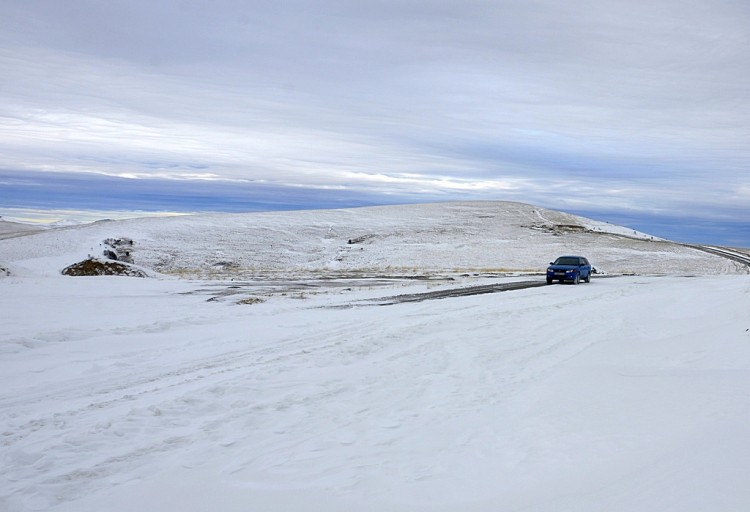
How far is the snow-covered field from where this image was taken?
5809mm

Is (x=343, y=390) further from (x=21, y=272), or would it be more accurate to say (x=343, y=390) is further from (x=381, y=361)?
(x=21, y=272)

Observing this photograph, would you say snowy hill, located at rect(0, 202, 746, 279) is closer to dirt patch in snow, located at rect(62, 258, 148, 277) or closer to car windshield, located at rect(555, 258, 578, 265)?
dirt patch in snow, located at rect(62, 258, 148, 277)

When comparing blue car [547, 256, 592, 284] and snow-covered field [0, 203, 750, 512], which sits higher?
blue car [547, 256, 592, 284]

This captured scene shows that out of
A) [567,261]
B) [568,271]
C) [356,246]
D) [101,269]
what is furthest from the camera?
[356,246]

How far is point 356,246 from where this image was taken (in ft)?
219

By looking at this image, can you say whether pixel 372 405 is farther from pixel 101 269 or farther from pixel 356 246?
pixel 356 246

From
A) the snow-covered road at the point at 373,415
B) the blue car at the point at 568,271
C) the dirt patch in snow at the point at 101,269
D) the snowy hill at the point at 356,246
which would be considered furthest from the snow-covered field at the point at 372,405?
the snowy hill at the point at 356,246

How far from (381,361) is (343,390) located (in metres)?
2.33

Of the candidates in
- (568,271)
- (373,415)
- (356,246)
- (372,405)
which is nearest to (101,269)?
(568,271)

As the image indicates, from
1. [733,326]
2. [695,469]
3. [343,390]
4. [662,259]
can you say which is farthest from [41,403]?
[662,259]

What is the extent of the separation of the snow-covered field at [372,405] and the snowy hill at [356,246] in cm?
2490

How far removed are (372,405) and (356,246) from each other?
58.2 meters

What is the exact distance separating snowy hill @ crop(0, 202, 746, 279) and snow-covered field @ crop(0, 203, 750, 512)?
981 inches

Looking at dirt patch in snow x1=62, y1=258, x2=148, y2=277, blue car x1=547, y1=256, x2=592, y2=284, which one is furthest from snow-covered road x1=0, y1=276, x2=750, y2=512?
dirt patch in snow x1=62, y1=258, x2=148, y2=277
